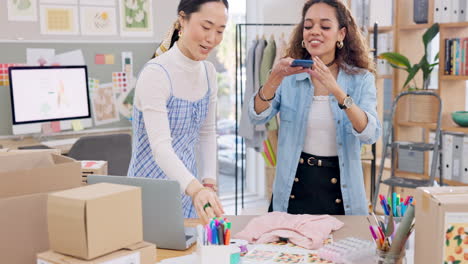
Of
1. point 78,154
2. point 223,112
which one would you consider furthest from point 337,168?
point 223,112

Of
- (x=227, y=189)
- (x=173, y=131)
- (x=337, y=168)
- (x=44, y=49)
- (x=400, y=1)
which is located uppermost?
(x=400, y=1)

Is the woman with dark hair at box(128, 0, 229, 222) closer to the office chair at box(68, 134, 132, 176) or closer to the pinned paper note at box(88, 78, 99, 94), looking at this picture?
the office chair at box(68, 134, 132, 176)

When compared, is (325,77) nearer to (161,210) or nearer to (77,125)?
(161,210)

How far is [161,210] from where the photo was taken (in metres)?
1.56

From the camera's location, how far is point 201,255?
135cm

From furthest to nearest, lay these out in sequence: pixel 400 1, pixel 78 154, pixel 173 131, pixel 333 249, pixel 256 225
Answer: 1. pixel 400 1
2. pixel 78 154
3. pixel 173 131
4. pixel 256 225
5. pixel 333 249

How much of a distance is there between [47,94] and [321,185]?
8.42 feet

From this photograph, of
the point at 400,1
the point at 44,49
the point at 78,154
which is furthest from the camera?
the point at 400,1

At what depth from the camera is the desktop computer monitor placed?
3928 millimetres

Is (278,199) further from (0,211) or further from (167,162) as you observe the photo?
(0,211)

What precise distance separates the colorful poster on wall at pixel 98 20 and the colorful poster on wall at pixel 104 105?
44 cm

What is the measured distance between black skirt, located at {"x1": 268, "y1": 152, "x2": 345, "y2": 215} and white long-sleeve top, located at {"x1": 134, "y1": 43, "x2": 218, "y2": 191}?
1.24 feet

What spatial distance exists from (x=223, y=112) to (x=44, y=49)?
2644 mm

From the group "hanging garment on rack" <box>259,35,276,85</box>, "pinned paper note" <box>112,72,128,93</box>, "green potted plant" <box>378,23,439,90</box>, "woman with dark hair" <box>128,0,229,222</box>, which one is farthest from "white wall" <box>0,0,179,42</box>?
"woman with dark hair" <box>128,0,229,222</box>
